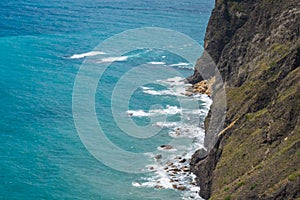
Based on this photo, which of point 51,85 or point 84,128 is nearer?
point 84,128

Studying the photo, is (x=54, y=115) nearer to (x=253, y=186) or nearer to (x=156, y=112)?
(x=156, y=112)

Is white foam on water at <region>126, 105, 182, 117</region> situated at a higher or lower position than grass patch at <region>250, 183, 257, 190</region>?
higher

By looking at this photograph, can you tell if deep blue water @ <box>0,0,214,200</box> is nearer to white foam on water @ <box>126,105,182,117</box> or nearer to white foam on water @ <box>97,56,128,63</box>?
white foam on water @ <box>97,56,128,63</box>

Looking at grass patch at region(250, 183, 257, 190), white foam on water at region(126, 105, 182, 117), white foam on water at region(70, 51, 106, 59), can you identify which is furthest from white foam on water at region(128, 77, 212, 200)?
white foam on water at region(70, 51, 106, 59)

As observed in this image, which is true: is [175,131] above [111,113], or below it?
below

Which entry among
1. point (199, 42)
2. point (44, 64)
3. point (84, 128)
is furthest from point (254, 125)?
point (199, 42)

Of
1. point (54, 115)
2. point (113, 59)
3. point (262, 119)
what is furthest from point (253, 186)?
point (113, 59)

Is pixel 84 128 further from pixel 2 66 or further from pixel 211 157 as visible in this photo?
pixel 2 66
